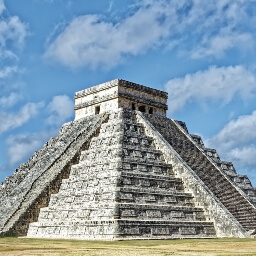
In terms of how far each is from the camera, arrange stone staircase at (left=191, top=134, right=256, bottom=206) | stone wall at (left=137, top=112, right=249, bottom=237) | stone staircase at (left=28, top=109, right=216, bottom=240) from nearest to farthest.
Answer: stone staircase at (left=28, top=109, right=216, bottom=240) < stone wall at (left=137, top=112, right=249, bottom=237) < stone staircase at (left=191, top=134, right=256, bottom=206)

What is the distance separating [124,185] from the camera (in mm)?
17031

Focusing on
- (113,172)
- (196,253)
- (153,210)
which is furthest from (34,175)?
(196,253)

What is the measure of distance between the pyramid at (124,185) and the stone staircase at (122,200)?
36 mm

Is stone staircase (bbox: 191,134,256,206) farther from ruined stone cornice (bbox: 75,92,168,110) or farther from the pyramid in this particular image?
ruined stone cornice (bbox: 75,92,168,110)

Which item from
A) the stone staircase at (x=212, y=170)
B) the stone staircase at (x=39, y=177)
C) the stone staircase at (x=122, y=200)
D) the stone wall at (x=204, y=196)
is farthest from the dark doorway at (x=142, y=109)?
the stone staircase at (x=122, y=200)

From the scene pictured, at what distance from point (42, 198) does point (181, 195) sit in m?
5.59

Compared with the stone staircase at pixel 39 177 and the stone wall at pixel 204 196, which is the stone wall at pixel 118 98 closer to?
the stone staircase at pixel 39 177

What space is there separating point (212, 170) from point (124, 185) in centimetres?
602

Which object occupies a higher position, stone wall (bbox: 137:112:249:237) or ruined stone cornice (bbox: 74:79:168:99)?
ruined stone cornice (bbox: 74:79:168:99)

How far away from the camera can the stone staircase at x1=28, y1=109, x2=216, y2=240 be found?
15664 millimetres

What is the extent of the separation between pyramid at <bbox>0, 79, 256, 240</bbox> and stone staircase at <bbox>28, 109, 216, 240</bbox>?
36 mm

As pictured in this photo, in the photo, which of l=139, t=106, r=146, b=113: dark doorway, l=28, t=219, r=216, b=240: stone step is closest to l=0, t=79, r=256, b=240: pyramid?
l=28, t=219, r=216, b=240: stone step

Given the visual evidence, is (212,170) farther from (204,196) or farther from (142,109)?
(142,109)

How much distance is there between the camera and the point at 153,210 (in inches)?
655
